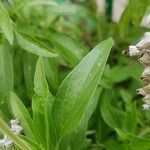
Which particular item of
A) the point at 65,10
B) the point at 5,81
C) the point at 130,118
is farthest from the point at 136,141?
the point at 65,10

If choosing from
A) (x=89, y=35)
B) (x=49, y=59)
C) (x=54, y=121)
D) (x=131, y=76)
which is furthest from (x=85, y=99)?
(x=89, y=35)

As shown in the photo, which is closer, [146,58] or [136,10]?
[146,58]

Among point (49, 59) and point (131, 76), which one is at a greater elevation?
point (49, 59)

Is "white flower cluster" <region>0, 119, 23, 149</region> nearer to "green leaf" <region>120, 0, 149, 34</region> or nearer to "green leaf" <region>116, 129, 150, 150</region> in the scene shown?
"green leaf" <region>116, 129, 150, 150</region>

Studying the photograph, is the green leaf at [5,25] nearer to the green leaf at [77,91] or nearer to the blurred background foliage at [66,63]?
the blurred background foliage at [66,63]

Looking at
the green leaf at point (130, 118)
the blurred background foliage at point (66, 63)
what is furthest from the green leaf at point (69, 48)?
the green leaf at point (130, 118)

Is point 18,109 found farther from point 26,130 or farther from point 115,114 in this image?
point 115,114

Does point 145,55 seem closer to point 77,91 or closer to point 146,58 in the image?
point 146,58
